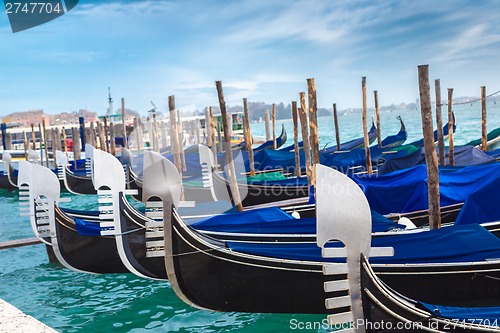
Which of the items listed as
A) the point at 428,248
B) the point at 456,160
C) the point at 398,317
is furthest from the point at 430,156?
the point at 456,160

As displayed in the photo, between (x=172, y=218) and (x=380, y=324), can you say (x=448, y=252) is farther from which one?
(x=172, y=218)

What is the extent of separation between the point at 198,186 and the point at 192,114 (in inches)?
821

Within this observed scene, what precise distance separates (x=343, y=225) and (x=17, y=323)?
106 inches

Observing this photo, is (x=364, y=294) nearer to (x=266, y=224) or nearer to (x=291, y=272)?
(x=291, y=272)

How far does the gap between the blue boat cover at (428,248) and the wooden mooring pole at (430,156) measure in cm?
63

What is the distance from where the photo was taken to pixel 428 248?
13.4 feet

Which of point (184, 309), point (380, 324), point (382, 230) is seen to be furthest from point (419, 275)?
point (184, 309)

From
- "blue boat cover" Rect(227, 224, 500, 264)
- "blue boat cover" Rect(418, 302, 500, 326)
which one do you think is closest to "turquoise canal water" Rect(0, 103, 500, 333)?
"blue boat cover" Rect(227, 224, 500, 264)

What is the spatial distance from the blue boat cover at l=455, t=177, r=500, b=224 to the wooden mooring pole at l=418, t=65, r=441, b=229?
8.7 inches

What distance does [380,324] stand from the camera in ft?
8.70

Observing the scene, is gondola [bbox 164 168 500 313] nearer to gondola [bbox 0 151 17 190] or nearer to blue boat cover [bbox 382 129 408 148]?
blue boat cover [bbox 382 129 408 148]

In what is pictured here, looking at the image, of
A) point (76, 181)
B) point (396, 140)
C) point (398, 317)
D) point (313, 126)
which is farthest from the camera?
point (396, 140)

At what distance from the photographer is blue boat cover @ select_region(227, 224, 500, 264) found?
3.94 metres

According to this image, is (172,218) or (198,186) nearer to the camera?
(172,218)
